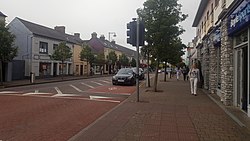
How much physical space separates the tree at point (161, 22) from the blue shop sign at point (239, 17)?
19.5 feet

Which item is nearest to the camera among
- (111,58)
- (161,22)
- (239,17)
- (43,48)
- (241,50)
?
(239,17)

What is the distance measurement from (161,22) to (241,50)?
7.13m

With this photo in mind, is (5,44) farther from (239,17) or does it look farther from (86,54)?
(86,54)

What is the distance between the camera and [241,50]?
394 inches

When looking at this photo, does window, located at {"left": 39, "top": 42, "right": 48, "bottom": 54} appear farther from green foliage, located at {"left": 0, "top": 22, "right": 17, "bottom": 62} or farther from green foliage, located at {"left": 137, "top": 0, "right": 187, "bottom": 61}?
green foliage, located at {"left": 137, "top": 0, "right": 187, "bottom": 61}

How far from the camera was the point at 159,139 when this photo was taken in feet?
19.8

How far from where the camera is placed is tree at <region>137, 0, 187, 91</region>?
653 inches

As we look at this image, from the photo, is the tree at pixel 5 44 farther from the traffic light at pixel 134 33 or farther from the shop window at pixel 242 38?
the shop window at pixel 242 38

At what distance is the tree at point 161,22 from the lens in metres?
16.6

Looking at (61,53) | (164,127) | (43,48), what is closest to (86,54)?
(43,48)

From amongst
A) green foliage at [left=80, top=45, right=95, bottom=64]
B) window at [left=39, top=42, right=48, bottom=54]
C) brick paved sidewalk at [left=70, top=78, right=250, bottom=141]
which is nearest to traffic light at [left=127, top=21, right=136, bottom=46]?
brick paved sidewalk at [left=70, top=78, right=250, bottom=141]

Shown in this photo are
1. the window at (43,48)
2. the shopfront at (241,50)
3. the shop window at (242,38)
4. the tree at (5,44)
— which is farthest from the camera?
the window at (43,48)

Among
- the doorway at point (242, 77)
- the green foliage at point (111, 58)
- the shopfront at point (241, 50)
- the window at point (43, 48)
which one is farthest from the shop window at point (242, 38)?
the green foliage at point (111, 58)

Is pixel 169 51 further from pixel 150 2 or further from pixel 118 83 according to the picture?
pixel 118 83
